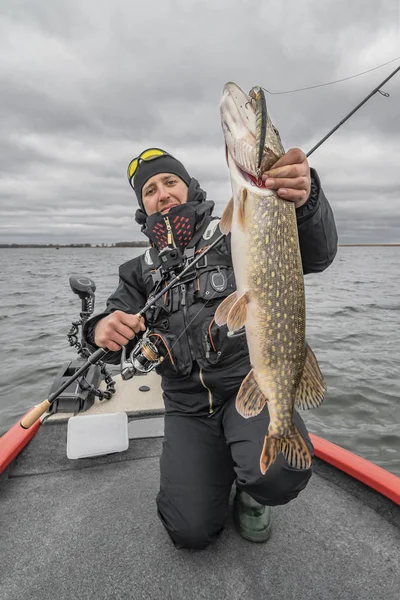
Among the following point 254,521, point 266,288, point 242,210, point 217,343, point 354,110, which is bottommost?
point 254,521

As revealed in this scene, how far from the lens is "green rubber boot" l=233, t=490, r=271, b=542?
2434 mm

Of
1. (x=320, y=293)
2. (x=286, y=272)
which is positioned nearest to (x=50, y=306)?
(x=320, y=293)

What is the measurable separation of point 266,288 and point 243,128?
0.76 m

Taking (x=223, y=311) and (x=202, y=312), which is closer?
(x=223, y=311)

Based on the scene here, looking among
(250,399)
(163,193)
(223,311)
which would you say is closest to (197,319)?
(223,311)

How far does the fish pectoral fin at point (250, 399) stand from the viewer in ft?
6.74

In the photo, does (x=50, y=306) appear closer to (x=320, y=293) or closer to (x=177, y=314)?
(x=320, y=293)

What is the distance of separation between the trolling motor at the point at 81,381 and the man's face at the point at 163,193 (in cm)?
129

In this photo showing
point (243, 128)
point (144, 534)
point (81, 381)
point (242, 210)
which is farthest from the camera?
point (81, 381)

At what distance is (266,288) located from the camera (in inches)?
77.1

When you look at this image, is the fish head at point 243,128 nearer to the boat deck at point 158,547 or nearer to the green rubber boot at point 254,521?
the green rubber boot at point 254,521

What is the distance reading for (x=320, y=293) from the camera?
58.0ft

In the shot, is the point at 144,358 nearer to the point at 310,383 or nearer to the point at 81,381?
the point at 310,383

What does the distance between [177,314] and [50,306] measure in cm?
1282
